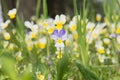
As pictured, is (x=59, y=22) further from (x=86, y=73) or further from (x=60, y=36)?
(x=86, y=73)

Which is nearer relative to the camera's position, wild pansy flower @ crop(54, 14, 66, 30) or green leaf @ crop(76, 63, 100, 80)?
green leaf @ crop(76, 63, 100, 80)

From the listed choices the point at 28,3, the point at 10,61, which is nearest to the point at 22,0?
the point at 28,3

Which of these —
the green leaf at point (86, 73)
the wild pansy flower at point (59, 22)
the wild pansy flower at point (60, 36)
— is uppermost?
the wild pansy flower at point (59, 22)

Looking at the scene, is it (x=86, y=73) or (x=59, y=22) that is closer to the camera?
(x=86, y=73)

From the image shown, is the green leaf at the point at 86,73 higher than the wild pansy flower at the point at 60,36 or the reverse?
the reverse

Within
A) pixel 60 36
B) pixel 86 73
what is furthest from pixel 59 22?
pixel 86 73

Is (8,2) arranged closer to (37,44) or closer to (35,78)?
(37,44)

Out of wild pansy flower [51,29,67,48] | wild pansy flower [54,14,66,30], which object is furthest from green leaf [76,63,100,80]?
wild pansy flower [54,14,66,30]

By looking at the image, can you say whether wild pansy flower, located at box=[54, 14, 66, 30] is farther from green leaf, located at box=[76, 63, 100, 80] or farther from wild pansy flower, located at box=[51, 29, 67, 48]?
green leaf, located at box=[76, 63, 100, 80]

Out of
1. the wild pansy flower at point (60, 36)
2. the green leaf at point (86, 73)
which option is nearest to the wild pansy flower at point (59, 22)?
the wild pansy flower at point (60, 36)

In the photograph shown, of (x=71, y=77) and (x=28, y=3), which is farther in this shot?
(x=28, y=3)

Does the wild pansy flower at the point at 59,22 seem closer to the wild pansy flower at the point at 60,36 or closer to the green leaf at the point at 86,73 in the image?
the wild pansy flower at the point at 60,36
